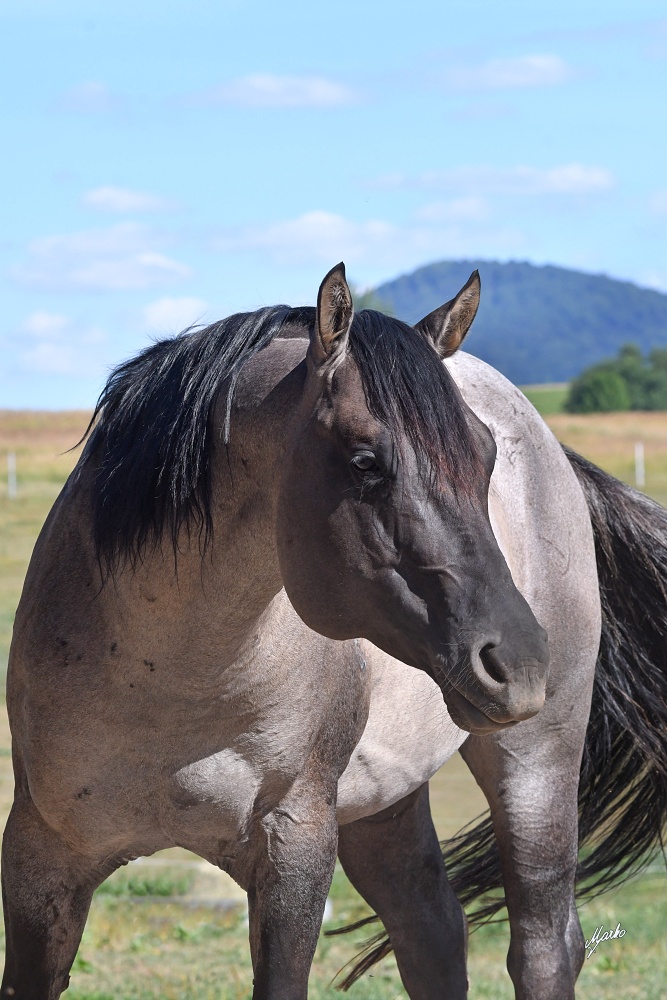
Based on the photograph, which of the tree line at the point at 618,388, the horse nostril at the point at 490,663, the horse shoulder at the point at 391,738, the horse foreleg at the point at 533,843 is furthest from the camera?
the tree line at the point at 618,388

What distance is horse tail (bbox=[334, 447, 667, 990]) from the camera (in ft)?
14.6

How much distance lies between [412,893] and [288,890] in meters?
1.32

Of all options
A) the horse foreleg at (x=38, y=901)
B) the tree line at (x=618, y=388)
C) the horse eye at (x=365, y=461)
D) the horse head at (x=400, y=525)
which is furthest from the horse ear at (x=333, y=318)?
the tree line at (x=618, y=388)

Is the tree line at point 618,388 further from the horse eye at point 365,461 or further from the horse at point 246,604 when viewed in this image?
the horse eye at point 365,461

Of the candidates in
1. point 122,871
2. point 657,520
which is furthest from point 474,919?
point 122,871

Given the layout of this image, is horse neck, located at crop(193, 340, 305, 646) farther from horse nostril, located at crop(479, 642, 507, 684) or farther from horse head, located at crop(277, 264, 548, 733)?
horse nostril, located at crop(479, 642, 507, 684)

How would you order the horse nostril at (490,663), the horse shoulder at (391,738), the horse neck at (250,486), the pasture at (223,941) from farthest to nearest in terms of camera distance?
the pasture at (223,941) < the horse shoulder at (391,738) < the horse neck at (250,486) < the horse nostril at (490,663)

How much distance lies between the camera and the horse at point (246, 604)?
7.85 ft

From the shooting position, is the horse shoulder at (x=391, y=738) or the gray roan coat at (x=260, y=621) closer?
the gray roan coat at (x=260, y=621)

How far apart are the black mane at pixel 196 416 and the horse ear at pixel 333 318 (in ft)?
0.14

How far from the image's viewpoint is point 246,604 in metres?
2.76

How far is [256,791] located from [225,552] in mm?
568

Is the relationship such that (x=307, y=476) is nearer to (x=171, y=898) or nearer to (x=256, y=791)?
(x=256, y=791)

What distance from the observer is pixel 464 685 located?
2334 mm
